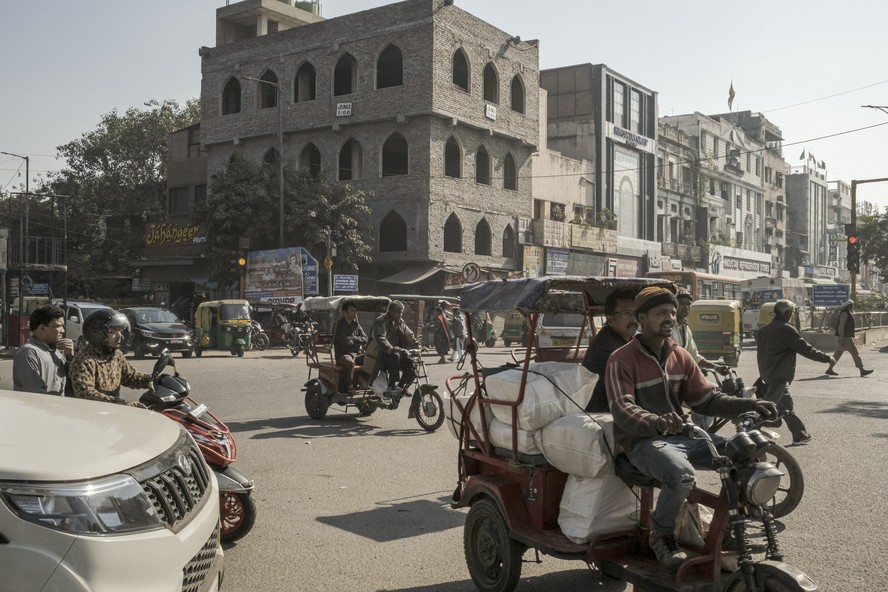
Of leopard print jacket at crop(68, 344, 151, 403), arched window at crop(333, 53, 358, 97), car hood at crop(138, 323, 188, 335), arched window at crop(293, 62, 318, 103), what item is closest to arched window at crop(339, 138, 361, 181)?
arched window at crop(333, 53, 358, 97)

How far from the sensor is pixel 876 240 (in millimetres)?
50531

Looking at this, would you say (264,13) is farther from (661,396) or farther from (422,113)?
(661,396)

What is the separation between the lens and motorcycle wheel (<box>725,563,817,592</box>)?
3240 millimetres

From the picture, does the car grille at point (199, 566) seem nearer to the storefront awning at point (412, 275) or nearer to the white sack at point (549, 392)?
the white sack at point (549, 392)

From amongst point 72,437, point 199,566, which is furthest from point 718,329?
point 72,437

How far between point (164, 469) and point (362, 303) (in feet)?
31.7

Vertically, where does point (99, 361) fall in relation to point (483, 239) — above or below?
below

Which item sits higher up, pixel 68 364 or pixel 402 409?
pixel 68 364

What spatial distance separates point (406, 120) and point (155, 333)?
1611 centimetres

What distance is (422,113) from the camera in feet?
118

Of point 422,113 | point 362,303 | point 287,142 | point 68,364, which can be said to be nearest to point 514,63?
point 422,113

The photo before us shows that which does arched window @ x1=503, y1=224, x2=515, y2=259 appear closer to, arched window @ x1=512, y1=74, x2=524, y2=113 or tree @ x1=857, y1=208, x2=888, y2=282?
arched window @ x1=512, y1=74, x2=524, y2=113

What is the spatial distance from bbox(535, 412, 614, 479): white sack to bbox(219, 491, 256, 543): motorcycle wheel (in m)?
2.40

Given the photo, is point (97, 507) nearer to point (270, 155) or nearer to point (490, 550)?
point (490, 550)
